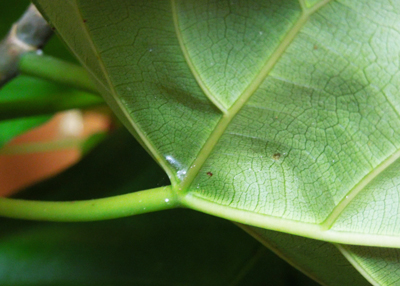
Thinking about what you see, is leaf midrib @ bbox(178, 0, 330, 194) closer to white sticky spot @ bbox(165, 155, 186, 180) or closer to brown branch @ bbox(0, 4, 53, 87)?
white sticky spot @ bbox(165, 155, 186, 180)

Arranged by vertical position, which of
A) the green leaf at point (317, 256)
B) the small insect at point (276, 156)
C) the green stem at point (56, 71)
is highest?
the green stem at point (56, 71)

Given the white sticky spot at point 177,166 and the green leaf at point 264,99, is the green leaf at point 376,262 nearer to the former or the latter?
the green leaf at point 264,99

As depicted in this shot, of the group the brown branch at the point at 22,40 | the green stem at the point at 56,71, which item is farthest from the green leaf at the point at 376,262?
the brown branch at the point at 22,40

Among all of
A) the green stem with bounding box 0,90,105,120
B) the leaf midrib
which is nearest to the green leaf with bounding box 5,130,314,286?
the green stem with bounding box 0,90,105,120

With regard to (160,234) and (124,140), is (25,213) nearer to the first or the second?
(160,234)

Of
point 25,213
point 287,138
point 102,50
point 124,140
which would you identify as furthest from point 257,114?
point 124,140

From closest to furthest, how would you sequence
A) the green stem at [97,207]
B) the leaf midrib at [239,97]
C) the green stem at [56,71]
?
1. the leaf midrib at [239,97]
2. the green stem at [97,207]
3. the green stem at [56,71]

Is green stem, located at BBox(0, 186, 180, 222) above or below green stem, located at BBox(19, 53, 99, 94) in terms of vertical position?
below
